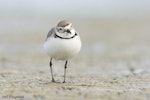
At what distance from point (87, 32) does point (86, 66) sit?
27.7 feet

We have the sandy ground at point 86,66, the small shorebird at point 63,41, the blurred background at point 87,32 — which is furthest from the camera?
the blurred background at point 87,32

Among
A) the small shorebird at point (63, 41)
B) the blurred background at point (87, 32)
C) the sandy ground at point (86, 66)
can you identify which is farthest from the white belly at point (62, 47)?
the blurred background at point (87, 32)

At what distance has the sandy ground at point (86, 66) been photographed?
7320 millimetres

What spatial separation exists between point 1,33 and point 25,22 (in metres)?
4.77

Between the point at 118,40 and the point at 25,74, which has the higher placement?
the point at 118,40

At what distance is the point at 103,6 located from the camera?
105ft

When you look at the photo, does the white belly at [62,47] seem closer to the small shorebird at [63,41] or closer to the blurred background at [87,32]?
the small shorebird at [63,41]

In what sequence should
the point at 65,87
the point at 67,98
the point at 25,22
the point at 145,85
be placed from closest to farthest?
the point at 67,98
the point at 65,87
the point at 145,85
the point at 25,22

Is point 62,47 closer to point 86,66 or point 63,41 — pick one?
point 63,41

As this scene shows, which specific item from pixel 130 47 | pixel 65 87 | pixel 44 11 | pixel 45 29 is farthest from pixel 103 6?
pixel 65 87

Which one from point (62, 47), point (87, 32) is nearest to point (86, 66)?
point (62, 47)

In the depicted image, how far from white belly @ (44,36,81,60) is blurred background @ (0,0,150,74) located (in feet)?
8.38

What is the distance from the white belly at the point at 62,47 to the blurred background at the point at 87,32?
2.55 meters

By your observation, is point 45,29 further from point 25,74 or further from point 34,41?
point 25,74
